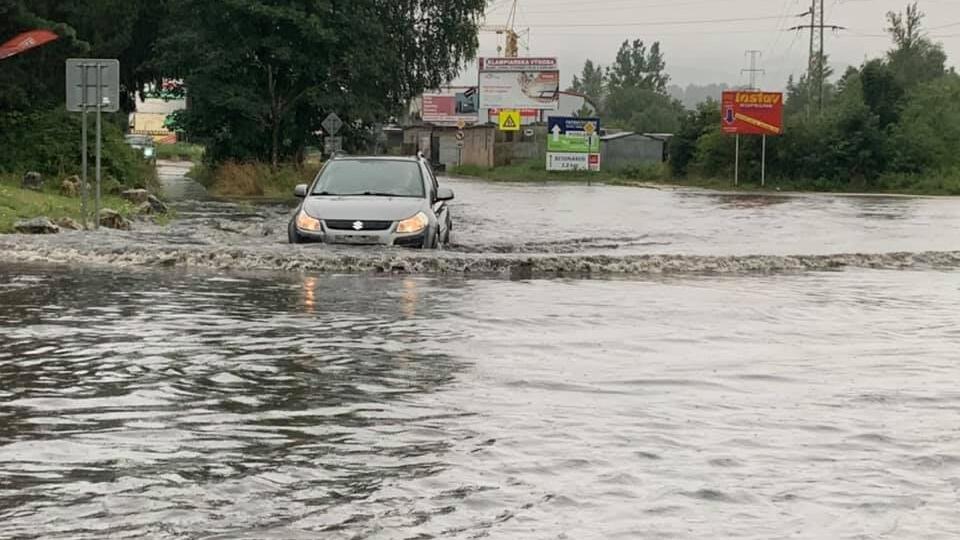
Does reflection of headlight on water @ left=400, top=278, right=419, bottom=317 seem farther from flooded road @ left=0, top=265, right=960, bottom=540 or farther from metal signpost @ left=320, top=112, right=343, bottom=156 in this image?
metal signpost @ left=320, top=112, right=343, bottom=156

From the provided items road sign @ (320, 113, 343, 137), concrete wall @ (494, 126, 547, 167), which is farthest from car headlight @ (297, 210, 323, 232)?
concrete wall @ (494, 126, 547, 167)

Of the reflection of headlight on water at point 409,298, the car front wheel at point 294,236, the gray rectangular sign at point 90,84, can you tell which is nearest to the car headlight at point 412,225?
the car front wheel at point 294,236

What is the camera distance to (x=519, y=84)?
9019cm

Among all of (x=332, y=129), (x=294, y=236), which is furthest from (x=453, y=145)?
(x=294, y=236)

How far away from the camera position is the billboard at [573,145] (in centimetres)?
7438

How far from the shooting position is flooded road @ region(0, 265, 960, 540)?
17.0 feet

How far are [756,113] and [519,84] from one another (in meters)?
28.7

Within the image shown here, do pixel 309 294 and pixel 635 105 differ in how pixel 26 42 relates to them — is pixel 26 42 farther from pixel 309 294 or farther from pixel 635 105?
pixel 635 105

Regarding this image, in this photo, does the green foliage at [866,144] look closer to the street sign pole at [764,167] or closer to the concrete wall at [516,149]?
the street sign pole at [764,167]

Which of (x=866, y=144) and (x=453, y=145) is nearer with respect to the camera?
(x=866, y=144)

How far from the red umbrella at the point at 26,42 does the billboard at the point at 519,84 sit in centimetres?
6034

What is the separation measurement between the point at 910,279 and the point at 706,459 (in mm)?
11181

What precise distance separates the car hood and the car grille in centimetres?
4

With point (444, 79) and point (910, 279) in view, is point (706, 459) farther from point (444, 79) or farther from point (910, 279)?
point (444, 79)
